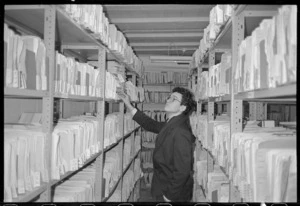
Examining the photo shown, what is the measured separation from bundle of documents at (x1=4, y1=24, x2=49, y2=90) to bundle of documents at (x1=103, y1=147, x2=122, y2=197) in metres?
1.57

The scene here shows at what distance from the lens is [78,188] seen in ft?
6.51

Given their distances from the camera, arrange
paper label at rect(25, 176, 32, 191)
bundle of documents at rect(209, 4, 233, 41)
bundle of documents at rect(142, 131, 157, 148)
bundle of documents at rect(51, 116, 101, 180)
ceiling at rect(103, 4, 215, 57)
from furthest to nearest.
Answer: bundle of documents at rect(142, 131, 157, 148) → ceiling at rect(103, 4, 215, 57) → bundle of documents at rect(209, 4, 233, 41) → bundle of documents at rect(51, 116, 101, 180) → paper label at rect(25, 176, 32, 191)

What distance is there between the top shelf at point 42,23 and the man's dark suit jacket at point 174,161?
0.96 m

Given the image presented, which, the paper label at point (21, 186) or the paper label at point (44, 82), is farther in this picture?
the paper label at point (44, 82)

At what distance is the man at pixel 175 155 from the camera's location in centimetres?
226

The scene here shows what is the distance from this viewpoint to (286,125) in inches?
72.1

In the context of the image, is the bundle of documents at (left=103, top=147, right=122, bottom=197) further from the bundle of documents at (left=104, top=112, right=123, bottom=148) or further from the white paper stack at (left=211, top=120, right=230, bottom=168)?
the white paper stack at (left=211, top=120, right=230, bottom=168)

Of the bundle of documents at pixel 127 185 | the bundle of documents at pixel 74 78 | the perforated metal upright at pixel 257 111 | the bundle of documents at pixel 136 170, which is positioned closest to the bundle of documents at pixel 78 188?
the bundle of documents at pixel 74 78

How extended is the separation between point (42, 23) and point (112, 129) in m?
1.46

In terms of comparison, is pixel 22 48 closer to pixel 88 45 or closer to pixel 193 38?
pixel 88 45

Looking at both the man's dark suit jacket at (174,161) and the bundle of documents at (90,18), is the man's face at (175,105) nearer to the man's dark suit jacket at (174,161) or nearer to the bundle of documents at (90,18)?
the man's dark suit jacket at (174,161)

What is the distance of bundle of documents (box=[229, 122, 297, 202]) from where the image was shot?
996 mm

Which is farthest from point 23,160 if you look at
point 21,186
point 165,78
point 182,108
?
point 165,78

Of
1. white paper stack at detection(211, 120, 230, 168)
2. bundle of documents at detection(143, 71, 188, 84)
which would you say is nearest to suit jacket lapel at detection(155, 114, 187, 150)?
white paper stack at detection(211, 120, 230, 168)
